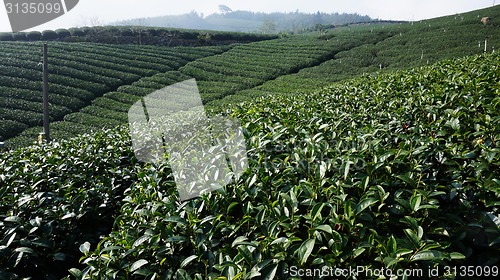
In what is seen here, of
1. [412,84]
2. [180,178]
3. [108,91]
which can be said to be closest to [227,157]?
[180,178]

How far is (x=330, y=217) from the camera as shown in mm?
1651

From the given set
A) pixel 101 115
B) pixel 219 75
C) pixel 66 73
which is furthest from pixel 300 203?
pixel 219 75

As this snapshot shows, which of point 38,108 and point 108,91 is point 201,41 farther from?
point 38,108

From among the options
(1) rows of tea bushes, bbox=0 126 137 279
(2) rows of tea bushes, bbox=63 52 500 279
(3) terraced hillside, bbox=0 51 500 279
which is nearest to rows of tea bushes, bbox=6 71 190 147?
(1) rows of tea bushes, bbox=0 126 137 279

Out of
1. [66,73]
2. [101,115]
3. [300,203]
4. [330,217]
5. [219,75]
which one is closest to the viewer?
[330,217]

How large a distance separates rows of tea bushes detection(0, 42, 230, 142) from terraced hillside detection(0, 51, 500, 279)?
17645 mm

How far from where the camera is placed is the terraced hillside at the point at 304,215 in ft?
4.84

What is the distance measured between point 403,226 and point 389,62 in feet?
113

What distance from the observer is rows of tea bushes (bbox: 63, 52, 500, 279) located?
146 cm

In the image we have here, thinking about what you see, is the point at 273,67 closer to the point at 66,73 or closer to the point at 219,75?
the point at 219,75

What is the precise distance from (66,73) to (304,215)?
27.6 m

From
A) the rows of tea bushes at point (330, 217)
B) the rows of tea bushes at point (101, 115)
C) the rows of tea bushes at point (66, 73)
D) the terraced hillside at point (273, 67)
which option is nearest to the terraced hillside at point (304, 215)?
the rows of tea bushes at point (330, 217)

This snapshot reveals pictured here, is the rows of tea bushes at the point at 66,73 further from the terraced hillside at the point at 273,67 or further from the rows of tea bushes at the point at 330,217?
the rows of tea bushes at the point at 330,217

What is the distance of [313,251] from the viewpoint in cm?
153
